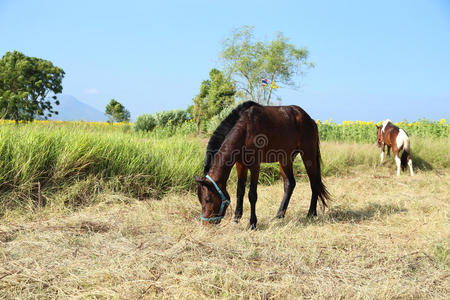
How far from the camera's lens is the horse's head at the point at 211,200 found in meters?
3.41

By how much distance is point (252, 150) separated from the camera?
378 cm

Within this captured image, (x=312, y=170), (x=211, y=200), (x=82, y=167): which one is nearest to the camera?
(x=211, y=200)

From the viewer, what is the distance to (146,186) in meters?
5.68

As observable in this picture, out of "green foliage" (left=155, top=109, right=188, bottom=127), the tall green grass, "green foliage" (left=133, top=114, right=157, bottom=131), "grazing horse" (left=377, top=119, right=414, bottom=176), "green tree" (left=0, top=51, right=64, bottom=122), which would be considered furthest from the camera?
"green tree" (left=0, top=51, right=64, bottom=122)

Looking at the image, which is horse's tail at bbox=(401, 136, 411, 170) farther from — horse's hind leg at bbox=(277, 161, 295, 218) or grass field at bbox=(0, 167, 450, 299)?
horse's hind leg at bbox=(277, 161, 295, 218)

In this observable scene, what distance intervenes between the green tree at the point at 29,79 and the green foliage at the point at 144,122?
2146cm

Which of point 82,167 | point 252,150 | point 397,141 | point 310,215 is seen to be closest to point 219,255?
point 252,150

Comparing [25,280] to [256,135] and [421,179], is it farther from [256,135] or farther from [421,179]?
[421,179]

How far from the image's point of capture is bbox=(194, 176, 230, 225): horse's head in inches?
134

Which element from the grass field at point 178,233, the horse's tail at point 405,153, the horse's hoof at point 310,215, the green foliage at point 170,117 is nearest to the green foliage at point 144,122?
the green foliage at point 170,117

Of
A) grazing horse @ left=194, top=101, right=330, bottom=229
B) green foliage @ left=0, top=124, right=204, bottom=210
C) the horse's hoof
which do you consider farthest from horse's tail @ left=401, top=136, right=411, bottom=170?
green foliage @ left=0, top=124, right=204, bottom=210

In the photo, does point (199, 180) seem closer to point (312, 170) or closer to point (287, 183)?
point (287, 183)

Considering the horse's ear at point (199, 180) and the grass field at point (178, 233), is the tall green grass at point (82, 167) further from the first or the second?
the horse's ear at point (199, 180)

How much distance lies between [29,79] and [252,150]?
37144mm
